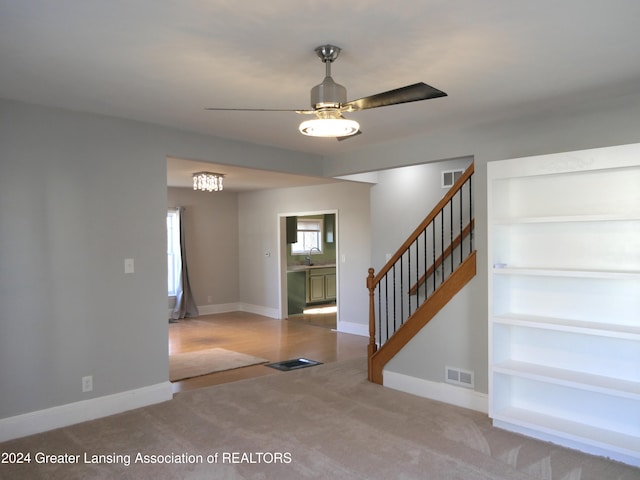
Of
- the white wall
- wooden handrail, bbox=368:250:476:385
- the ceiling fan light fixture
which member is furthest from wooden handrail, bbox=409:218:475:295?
the ceiling fan light fixture

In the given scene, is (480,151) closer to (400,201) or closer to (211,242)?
(400,201)

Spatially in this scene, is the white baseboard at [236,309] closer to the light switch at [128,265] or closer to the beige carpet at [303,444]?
the beige carpet at [303,444]

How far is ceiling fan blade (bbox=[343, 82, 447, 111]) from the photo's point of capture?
2.00 m

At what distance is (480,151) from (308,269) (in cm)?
592

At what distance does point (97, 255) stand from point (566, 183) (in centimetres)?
362

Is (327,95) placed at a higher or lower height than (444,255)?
higher

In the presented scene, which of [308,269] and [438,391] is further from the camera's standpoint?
[308,269]

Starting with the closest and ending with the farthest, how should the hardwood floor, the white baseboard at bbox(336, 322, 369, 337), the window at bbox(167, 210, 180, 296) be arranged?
the hardwood floor < the white baseboard at bbox(336, 322, 369, 337) < the window at bbox(167, 210, 180, 296)

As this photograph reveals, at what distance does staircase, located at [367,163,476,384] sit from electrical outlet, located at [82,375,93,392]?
253cm

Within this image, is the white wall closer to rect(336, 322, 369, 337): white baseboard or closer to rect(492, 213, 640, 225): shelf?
rect(336, 322, 369, 337): white baseboard

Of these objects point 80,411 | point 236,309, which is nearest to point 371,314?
point 80,411

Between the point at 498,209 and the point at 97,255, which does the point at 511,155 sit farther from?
the point at 97,255

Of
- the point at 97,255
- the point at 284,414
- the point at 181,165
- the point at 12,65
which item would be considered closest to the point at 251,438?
the point at 284,414

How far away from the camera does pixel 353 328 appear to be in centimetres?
710
